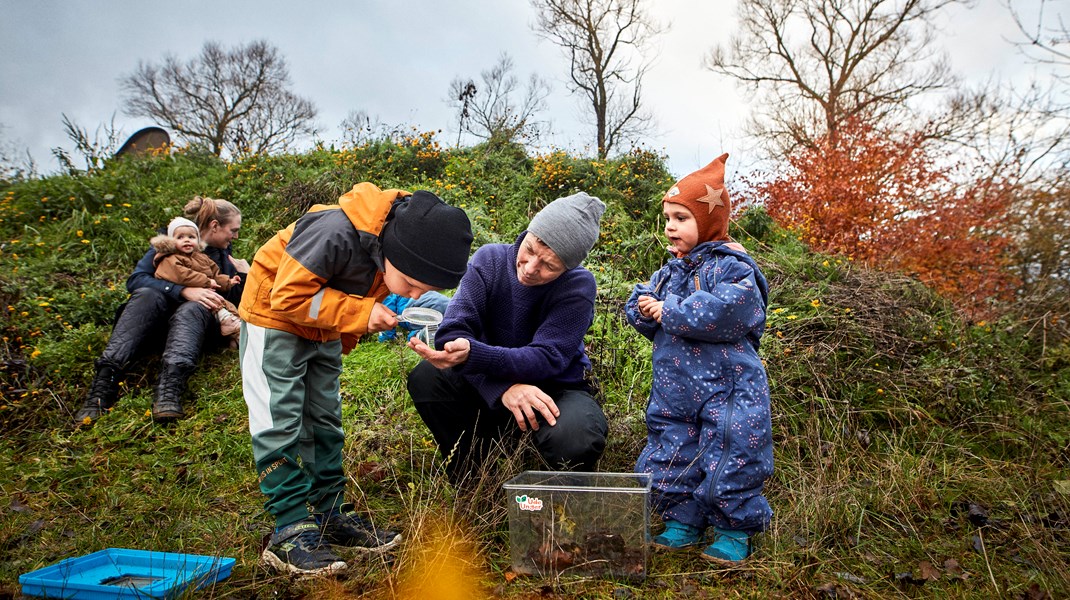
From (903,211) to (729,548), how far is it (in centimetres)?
908

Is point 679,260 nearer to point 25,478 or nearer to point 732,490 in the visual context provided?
point 732,490

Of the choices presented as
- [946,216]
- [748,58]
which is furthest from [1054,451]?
[748,58]

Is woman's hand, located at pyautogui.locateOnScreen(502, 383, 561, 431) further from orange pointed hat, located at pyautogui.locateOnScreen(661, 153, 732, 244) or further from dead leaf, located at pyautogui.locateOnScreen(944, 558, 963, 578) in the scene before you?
dead leaf, located at pyautogui.locateOnScreen(944, 558, 963, 578)

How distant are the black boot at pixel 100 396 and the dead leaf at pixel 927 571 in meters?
4.60

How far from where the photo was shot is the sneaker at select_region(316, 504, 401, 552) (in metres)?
2.57

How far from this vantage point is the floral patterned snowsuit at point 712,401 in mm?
2484

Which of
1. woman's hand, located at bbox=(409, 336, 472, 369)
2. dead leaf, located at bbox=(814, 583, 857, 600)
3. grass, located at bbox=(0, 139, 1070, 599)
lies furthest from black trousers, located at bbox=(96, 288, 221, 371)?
dead leaf, located at bbox=(814, 583, 857, 600)

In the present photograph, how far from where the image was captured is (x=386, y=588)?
2227mm

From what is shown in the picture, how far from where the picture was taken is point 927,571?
97.9 inches

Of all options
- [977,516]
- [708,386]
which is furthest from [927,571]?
[708,386]

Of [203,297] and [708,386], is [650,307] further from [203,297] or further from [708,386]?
[203,297]

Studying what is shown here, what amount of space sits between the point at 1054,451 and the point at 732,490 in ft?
8.23

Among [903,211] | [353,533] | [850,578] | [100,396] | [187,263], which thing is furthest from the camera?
[903,211]

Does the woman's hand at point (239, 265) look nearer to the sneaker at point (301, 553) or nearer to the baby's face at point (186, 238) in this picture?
the baby's face at point (186, 238)
